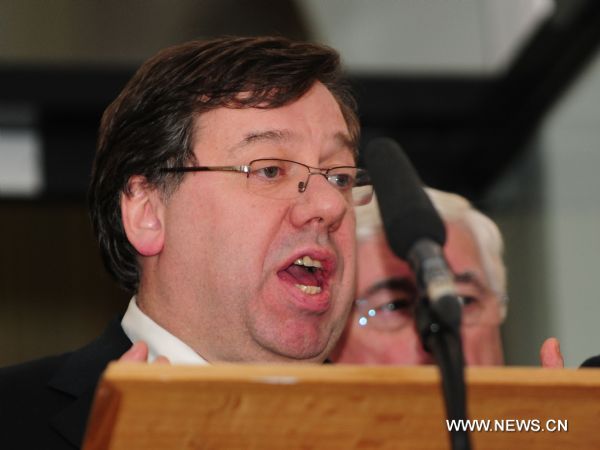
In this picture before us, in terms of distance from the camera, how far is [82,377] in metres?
2.31

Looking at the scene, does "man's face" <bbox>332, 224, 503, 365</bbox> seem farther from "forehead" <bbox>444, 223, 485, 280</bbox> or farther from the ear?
the ear

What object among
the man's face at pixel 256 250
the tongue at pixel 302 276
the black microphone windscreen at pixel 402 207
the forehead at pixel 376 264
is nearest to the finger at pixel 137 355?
the black microphone windscreen at pixel 402 207

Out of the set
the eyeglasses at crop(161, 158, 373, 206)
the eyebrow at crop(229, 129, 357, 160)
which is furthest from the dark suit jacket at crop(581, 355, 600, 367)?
the eyebrow at crop(229, 129, 357, 160)

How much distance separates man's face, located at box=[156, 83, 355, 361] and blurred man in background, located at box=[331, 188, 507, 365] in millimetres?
634

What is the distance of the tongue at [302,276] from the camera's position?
247 centimetres

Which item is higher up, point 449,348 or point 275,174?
point 449,348

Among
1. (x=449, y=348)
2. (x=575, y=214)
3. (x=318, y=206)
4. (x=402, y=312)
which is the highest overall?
(x=449, y=348)

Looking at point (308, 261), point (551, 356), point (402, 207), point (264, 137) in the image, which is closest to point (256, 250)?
point (308, 261)

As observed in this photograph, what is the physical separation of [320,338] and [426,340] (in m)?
0.93

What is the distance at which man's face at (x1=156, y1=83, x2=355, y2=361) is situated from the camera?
7.86 ft

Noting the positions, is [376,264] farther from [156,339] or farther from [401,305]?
[156,339]

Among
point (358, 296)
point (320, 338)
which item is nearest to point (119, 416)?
point (320, 338)

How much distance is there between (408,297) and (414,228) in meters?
1.66
